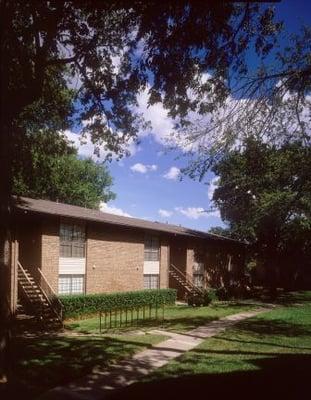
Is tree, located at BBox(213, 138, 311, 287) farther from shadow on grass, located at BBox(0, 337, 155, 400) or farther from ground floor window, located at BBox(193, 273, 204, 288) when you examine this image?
shadow on grass, located at BBox(0, 337, 155, 400)

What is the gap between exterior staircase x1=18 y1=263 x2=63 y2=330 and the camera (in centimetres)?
1923

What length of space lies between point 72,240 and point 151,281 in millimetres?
9367

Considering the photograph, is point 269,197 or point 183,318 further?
point 269,197

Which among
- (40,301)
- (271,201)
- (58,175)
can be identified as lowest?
(40,301)

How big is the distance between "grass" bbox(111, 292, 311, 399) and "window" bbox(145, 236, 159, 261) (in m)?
13.4

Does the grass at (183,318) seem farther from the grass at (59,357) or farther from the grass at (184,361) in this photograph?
the grass at (59,357)

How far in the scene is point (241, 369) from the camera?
1141cm

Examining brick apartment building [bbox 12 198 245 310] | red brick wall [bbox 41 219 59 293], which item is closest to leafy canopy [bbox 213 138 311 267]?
brick apartment building [bbox 12 198 245 310]

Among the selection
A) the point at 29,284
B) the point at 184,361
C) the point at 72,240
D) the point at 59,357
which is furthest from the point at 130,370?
the point at 72,240

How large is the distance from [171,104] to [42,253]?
13018 millimetres

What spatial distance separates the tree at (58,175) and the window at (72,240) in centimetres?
369

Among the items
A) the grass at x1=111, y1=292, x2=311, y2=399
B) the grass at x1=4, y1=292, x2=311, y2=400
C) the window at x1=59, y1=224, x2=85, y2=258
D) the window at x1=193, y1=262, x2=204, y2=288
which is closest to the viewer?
the grass at x1=111, y1=292, x2=311, y2=399

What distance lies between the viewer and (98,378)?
10453mm

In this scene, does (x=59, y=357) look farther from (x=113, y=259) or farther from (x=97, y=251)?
(x=113, y=259)
